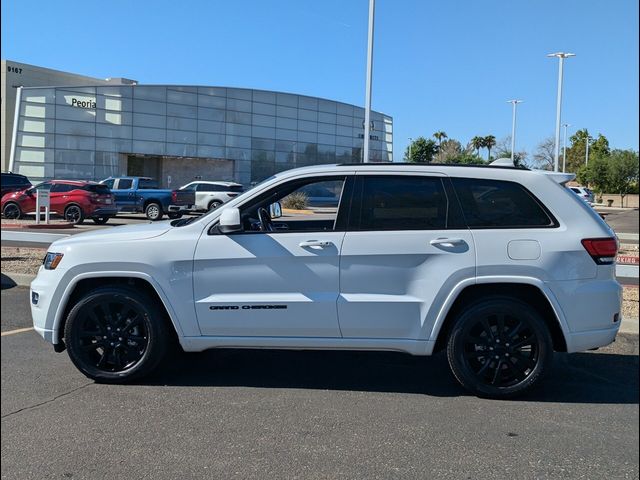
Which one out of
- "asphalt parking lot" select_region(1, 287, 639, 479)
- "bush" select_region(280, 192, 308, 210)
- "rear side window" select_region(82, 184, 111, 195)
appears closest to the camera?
"asphalt parking lot" select_region(1, 287, 639, 479)

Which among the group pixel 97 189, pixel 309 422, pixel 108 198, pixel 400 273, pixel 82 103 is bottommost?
pixel 309 422

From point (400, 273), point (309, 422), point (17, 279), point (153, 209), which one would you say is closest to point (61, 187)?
point (153, 209)

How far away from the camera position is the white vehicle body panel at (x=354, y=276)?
462cm

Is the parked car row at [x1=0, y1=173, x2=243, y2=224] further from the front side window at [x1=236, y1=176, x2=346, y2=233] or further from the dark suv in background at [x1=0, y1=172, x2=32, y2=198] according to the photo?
the front side window at [x1=236, y1=176, x2=346, y2=233]

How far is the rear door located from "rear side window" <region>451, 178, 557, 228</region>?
0.44ft

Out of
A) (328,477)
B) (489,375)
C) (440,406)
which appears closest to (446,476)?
(328,477)

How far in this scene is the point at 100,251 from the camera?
4898 millimetres

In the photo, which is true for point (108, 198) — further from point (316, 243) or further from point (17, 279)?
point (316, 243)

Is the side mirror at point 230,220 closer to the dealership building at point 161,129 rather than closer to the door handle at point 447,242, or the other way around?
the door handle at point 447,242

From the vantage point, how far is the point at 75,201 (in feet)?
70.7

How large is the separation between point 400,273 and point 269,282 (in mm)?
1033

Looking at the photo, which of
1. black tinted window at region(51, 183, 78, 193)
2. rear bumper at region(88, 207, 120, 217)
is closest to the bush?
rear bumper at region(88, 207, 120, 217)

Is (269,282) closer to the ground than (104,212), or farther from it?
closer to the ground

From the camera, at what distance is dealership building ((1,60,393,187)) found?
44.8 meters
